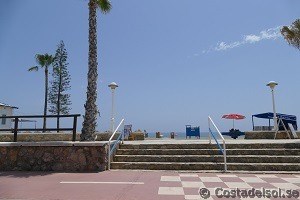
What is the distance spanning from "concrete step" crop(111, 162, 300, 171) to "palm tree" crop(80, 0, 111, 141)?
2.05m

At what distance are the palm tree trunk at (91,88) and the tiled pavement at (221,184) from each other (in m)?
4.05

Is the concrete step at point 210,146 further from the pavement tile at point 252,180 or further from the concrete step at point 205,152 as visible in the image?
the pavement tile at point 252,180

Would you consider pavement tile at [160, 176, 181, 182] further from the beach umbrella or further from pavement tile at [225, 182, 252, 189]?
the beach umbrella

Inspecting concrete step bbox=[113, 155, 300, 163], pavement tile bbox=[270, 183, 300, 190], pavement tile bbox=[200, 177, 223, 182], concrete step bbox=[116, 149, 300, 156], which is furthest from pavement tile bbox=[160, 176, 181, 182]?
pavement tile bbox=[270, 183, 300, 190]

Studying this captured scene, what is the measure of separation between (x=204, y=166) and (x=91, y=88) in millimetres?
5140

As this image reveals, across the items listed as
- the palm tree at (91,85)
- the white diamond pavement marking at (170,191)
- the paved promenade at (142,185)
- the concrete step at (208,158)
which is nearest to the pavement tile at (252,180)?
the paved promenade at (142,185)

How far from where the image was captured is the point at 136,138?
1616 cm

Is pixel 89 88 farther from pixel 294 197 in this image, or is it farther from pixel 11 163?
pixel 294 197

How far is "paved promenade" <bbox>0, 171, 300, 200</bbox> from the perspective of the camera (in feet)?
18.2

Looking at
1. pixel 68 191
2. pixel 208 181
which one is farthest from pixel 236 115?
pixel 68 191

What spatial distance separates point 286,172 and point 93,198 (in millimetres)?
5525

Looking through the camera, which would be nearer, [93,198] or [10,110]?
[93,198]

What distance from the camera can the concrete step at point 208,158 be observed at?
27.9 ft

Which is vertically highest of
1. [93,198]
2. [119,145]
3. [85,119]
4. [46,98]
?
[46,98]
